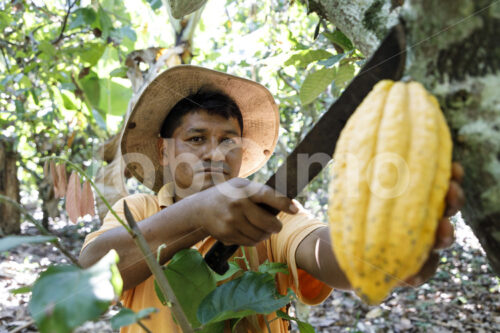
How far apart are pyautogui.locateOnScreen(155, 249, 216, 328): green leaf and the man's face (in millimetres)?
589

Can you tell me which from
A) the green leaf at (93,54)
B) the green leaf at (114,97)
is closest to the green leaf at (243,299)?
the green leaf at (114,97)

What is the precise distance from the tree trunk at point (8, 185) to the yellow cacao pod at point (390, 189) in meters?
6.31

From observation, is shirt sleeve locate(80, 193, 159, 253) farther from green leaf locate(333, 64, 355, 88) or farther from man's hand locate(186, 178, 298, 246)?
green leaf locate(333, 64, 355, 88)

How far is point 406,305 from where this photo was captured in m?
4.06

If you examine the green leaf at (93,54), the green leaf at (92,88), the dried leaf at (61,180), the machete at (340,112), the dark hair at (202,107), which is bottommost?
the machete at (340,112)

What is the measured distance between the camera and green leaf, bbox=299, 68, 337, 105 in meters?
1.58

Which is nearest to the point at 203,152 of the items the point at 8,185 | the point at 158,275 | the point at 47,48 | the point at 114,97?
the point at 158,275

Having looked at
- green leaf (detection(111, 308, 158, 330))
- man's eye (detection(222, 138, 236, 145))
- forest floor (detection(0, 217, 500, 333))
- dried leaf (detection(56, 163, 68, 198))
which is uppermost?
dried leaf (detection(56, 163, 68, 198))

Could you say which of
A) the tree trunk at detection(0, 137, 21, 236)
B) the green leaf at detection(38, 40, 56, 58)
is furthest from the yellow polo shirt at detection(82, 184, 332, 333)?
the tree trunk at detection(0, 137, 21, 236)

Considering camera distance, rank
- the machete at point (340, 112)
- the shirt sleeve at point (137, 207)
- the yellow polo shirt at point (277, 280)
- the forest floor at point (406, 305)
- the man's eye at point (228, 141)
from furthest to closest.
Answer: the forest floor at point (406, 305)
the man's eye at point (228, 141)
the shirt sleeve at point (137, 207)
the yellow polo shirt at point (277, 280)
the machete at point (340, 112)

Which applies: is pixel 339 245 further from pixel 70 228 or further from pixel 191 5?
pixel 70 228

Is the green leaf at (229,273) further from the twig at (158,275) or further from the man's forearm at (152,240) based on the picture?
the twig at (158,275)

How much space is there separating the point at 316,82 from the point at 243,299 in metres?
1.03

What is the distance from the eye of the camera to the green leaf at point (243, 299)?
0.86 meters
